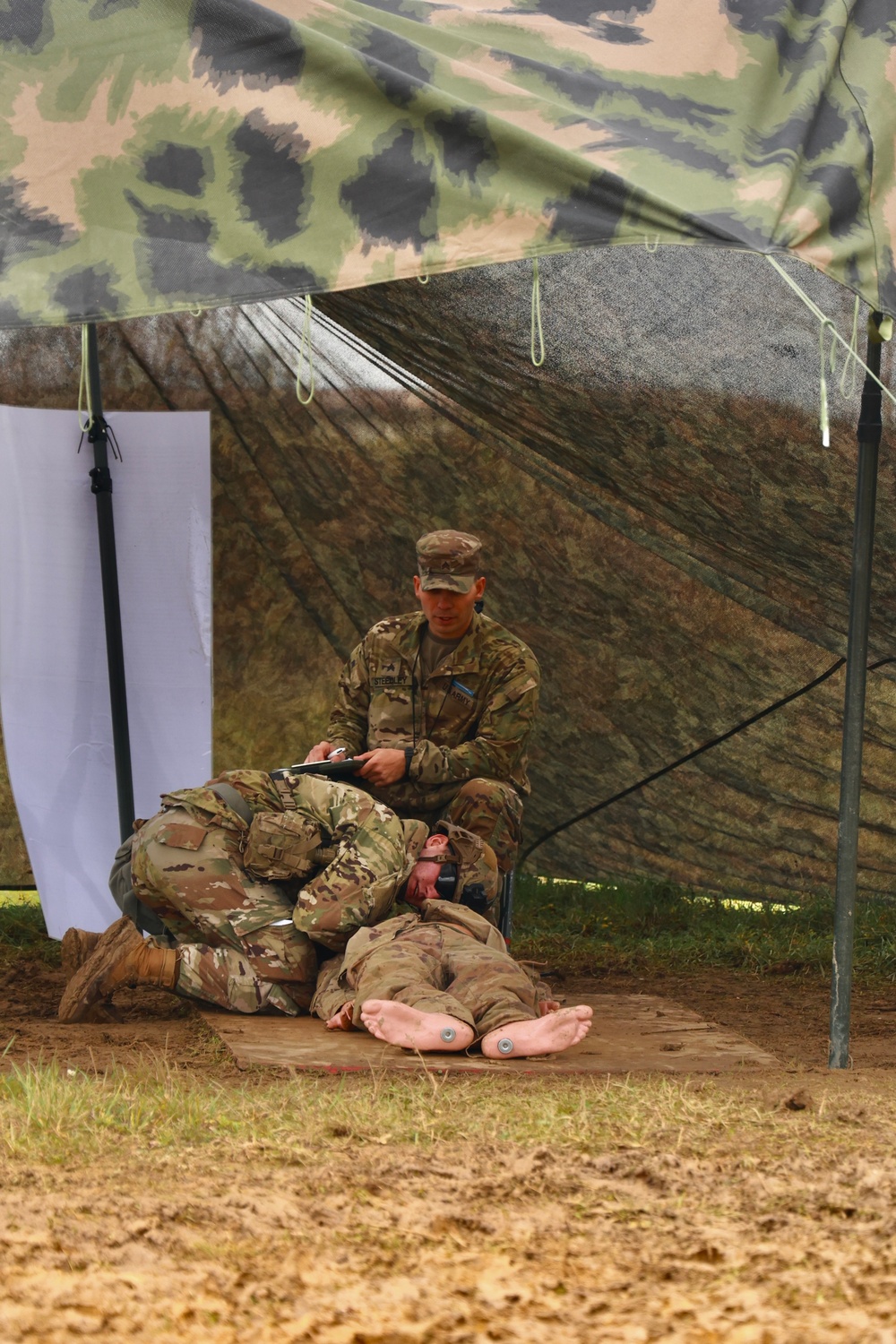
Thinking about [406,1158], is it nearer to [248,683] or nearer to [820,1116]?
[820,1116]

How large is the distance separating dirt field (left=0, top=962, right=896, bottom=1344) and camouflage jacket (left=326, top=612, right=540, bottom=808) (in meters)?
2.11

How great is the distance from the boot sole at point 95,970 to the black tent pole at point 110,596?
1.40 metres

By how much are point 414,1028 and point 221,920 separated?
880 millimetres

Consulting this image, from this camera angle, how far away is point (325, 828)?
4.15 m

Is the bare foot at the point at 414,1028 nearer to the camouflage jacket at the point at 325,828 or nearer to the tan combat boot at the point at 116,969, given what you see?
the camouflage jacket at the point at 325,828

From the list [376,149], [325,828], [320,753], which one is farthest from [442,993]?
[376,149]

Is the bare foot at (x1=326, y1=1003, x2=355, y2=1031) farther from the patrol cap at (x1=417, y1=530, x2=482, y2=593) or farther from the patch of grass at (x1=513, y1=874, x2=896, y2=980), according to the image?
the patch of grass at (x1=513, y1=874, x2=896, y2=980)

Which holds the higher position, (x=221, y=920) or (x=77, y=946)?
(x=221, y=920)

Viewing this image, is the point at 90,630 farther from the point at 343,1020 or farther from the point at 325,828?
the point at 343,1020

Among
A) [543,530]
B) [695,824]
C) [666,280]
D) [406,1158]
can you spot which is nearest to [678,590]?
[543,530]

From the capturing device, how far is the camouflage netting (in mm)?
4086

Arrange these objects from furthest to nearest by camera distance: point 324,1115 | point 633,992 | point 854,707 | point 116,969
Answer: point 633,992, point 116,969, point 854,707, point 324,1115

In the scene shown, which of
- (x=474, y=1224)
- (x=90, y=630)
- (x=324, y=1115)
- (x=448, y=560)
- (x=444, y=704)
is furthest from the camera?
(x=90, y=630)

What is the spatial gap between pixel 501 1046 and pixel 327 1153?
3.48ft
